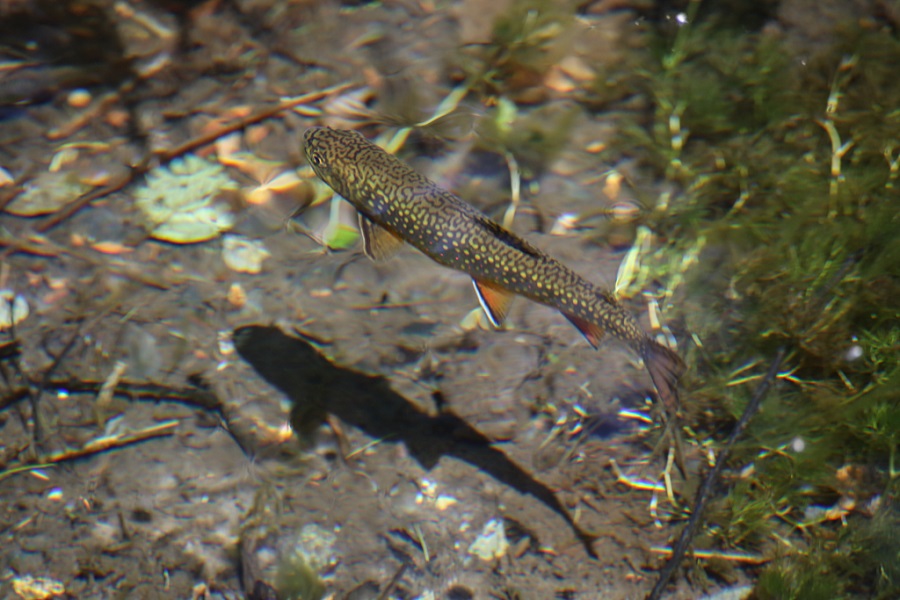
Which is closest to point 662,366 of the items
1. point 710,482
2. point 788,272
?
point 710,482

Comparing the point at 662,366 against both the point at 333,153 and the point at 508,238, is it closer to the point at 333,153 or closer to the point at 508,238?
the point at 508,238

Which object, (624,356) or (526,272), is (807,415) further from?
(526,272)

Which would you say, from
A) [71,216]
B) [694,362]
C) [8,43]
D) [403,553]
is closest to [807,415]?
[694,362]

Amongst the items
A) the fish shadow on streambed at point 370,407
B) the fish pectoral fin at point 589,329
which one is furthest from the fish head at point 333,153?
the fish pectoral fin at point 589,329

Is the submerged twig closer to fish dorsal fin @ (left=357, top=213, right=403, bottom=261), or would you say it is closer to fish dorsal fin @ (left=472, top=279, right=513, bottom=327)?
fish dorsal fin @ (left=472, top=279, right=513, bottom=327)

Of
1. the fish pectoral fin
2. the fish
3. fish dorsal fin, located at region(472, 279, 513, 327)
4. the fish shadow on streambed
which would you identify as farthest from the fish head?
the fish pectoral fin

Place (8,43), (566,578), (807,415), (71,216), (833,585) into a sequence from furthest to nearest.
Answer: (8,43)
(71,216)
(807,415)
(566,578)
(833,585)
